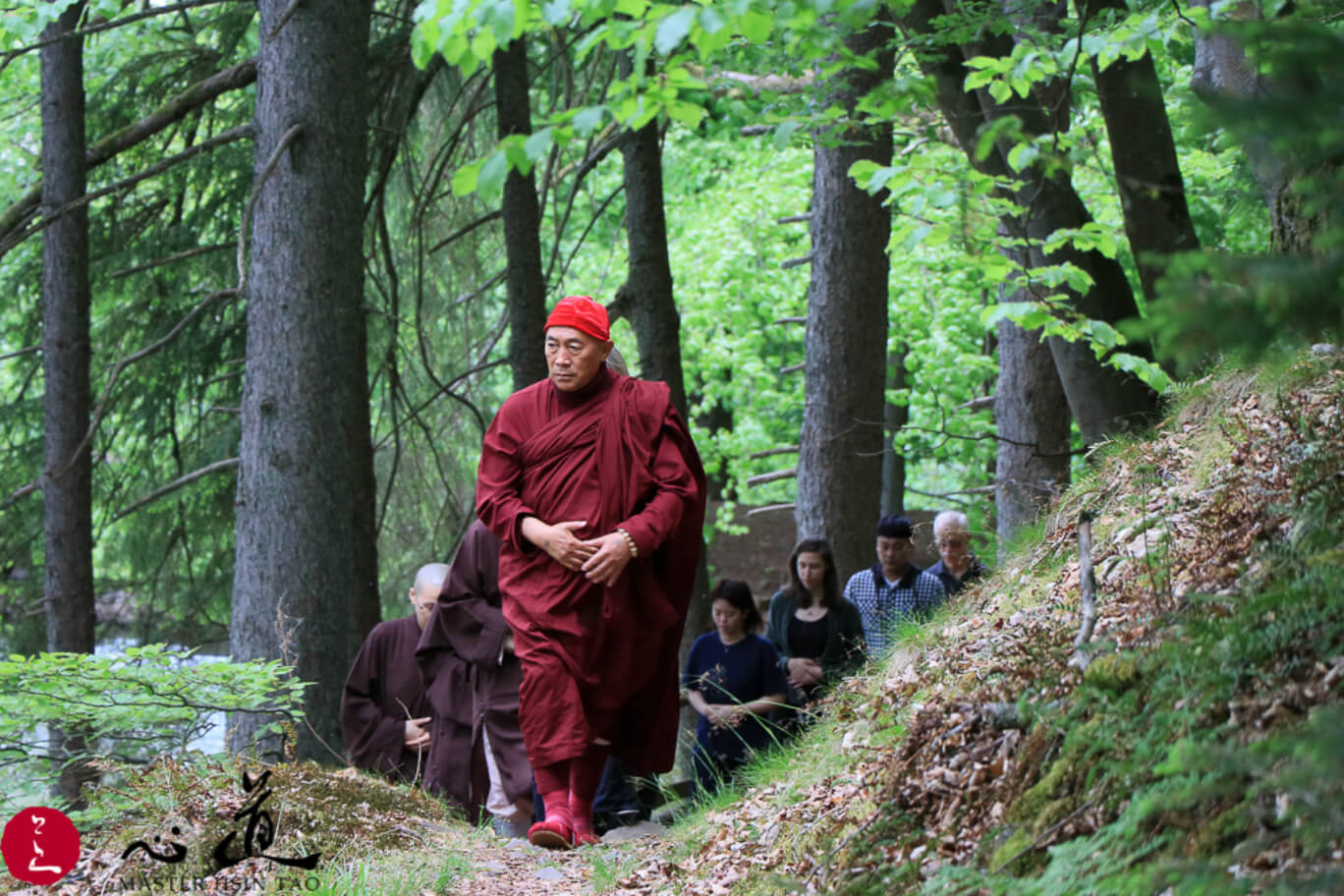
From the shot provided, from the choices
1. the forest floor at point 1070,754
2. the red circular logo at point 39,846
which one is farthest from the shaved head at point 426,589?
the red circular logo at point 39,846

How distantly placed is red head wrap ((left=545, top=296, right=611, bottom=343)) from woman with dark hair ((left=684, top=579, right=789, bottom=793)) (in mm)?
1618

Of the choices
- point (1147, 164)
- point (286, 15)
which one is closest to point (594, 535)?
point (1147, 164)

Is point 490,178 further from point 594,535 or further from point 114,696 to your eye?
point 594,535

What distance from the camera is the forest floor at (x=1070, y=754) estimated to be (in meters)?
2.49

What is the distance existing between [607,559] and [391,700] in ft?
7.51

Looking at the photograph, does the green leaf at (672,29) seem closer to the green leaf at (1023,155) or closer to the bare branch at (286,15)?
the green leaf at (1023,155)

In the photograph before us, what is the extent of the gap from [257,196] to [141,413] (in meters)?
4.55

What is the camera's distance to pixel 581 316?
582cm

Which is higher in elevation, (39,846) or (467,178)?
(467,178)

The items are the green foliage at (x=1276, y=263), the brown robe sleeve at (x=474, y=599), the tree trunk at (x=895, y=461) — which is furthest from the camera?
the tree trunk at (x=895, y=461)

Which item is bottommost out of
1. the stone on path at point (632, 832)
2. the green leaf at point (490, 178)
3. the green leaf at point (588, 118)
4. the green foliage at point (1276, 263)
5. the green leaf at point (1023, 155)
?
the stone on path at point (632, 832)

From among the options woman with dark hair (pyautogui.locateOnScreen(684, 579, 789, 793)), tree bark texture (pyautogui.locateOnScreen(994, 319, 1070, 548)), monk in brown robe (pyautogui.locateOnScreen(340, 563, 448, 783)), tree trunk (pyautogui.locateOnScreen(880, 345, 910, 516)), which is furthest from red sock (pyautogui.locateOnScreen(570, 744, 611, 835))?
tree trunk (pyautogui.locateOnScreen(880, 345, 910, 516))

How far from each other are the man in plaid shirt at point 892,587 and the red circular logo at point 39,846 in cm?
420

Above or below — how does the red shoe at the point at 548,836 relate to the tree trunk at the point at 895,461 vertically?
below
